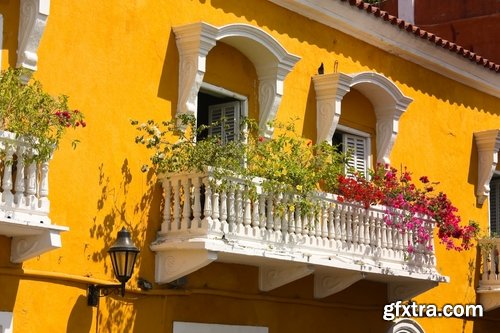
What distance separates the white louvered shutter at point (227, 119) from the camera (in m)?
14.6

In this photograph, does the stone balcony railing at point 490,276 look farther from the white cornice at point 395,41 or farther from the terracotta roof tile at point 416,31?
the terracotta roof tile at point 416,31

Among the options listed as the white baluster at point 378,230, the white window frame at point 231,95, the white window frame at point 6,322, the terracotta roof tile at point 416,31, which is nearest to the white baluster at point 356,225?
the white baluster at point 378,230

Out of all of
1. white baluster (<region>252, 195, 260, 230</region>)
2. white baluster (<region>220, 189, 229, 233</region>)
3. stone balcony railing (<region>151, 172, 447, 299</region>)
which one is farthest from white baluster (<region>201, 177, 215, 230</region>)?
white baluster (<region>252, 195, 260, 230</region>)

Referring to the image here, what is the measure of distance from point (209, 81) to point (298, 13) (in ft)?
7.40

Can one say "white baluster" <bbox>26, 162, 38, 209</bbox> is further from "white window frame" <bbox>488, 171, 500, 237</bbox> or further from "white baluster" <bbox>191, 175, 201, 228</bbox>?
"white window frame" <bbox>488, 171, 500, 237</bbox>

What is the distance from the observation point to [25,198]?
1103 centimetres

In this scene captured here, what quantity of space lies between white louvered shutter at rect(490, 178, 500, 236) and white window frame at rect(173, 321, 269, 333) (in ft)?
22.2

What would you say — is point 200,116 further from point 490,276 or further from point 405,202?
point 490,276

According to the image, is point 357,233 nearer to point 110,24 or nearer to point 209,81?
point 209,81

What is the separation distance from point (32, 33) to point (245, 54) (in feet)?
12.2

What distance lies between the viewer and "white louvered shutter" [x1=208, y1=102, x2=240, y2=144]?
47.8ft

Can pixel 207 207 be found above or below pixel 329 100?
below

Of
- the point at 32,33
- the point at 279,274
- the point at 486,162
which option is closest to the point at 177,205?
the point at 279,274

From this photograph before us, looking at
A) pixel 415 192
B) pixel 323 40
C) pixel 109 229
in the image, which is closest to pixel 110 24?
pixel 109 229
